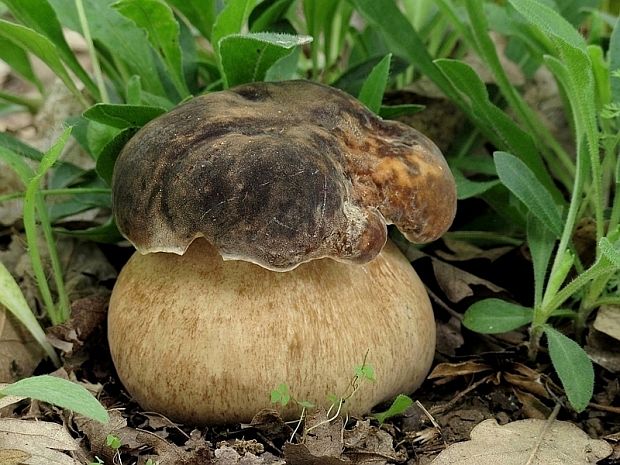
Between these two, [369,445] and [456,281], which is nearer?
[369,445]

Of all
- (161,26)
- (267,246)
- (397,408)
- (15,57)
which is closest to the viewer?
(267,246)

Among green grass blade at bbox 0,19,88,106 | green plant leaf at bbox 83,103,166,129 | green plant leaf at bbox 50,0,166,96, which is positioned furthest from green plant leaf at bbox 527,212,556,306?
green grass blade at bbox 0,19,88,106

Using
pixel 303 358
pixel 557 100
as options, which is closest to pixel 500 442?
pixel 303 358

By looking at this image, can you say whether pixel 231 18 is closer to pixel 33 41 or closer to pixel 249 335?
pixel 33 41

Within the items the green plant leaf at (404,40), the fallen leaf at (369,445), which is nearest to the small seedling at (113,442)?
the fallen leaf at (369,445)

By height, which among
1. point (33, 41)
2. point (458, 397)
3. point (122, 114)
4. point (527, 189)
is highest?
point (33, 41)

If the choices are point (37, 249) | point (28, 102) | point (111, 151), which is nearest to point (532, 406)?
point (111, 151)

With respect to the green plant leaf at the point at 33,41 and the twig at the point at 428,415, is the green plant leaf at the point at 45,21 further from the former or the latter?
the twig at the point at 428,415
